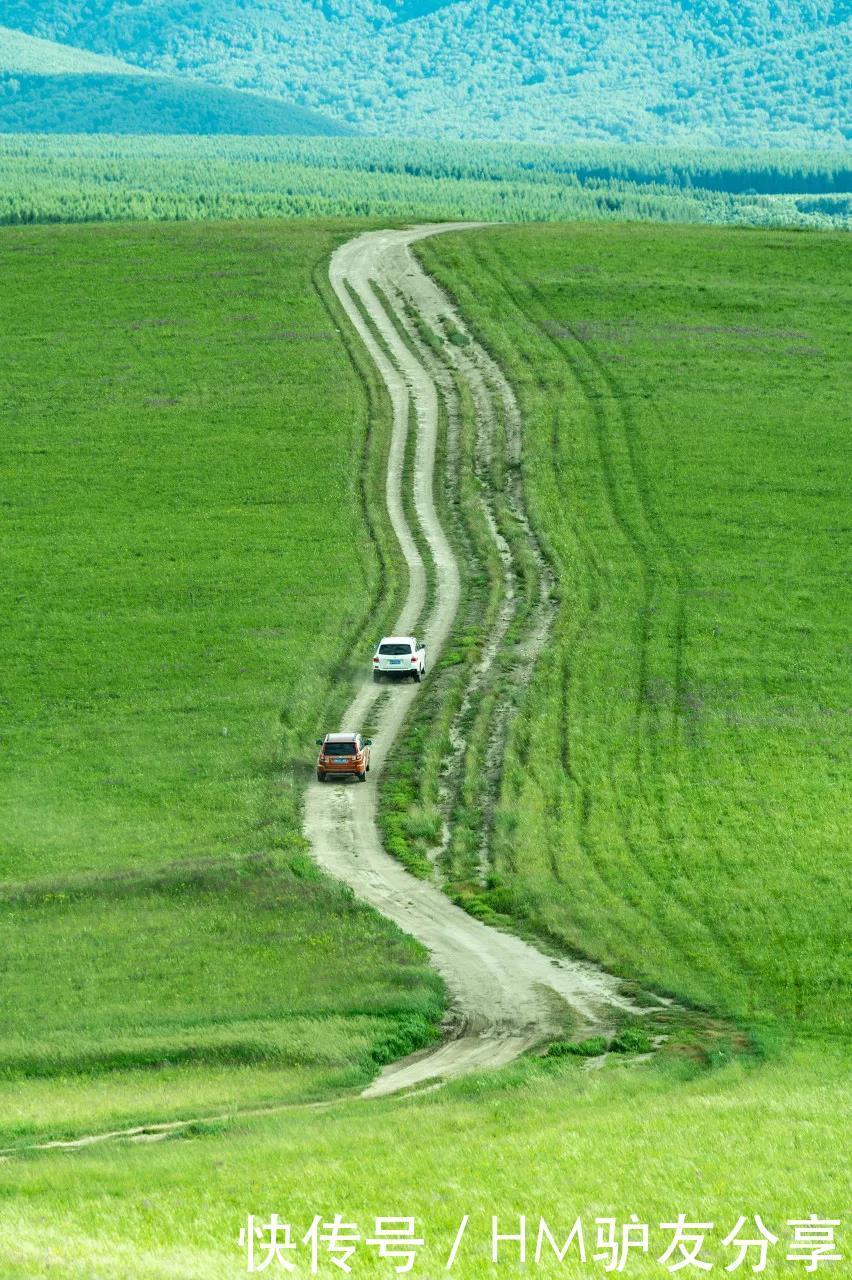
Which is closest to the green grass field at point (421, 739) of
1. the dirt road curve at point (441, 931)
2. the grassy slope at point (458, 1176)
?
the grassy slope at point (458, 1176)

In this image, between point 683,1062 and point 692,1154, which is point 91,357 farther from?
point 692,1154

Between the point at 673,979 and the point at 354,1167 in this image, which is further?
the point at 673,979

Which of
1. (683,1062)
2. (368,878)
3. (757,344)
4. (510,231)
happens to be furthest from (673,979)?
(510,231)

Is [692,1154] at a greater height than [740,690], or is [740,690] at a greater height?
[692,1154]

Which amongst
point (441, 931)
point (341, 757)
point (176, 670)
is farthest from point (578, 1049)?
point (176, 670)

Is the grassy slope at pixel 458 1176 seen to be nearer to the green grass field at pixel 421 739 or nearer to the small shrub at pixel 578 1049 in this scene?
the green grass field at pixel 421 739

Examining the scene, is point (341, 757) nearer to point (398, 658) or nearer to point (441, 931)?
point (398, 658)
